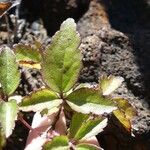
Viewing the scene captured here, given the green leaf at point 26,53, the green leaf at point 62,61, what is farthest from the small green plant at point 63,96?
the green leaf at point 26,53

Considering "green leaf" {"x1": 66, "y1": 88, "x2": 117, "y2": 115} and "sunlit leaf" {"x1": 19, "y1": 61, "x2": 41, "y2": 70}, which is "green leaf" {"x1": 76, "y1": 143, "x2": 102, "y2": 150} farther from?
"sunlit leaf" {"x1": 19, "y1": 61, "x2": 41, "y2": 70}

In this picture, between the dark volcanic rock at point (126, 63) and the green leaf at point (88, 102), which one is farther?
the dark volcanic rock at point (126, 63)

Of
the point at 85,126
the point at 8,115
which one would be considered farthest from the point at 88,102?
the point at 8,115

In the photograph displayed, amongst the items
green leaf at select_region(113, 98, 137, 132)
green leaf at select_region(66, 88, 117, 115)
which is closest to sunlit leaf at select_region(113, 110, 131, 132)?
green leaf at select_region(113, 98, 137, 132)

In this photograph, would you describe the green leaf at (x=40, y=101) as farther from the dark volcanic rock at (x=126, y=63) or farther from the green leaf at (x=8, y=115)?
the dark volcanic rock at (x=126, y=63)

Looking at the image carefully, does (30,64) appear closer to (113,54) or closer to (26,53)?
(26,53)

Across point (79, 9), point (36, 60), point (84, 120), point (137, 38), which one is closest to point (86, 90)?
point (84, 120)
